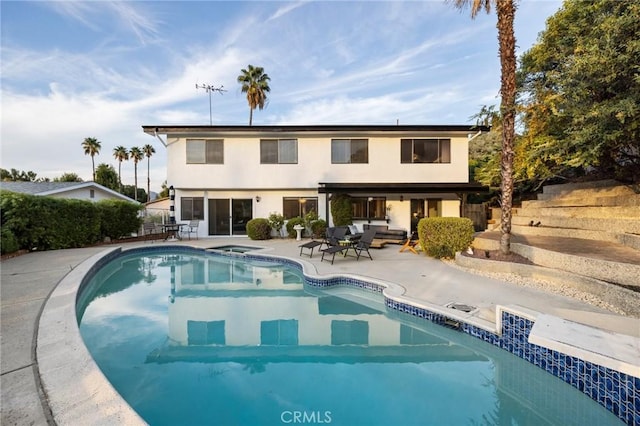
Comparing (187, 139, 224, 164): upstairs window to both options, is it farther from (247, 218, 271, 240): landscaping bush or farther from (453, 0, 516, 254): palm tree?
(453, 0, 516, 254): palm tree

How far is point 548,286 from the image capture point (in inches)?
247

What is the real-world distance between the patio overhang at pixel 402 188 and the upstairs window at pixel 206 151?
5.77 meters

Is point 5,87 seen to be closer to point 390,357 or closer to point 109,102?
point 109,102

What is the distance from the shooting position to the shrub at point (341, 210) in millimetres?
14812

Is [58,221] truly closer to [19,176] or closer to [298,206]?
[298,206]

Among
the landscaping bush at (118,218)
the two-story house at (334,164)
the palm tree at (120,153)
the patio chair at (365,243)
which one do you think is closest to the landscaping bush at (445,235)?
the patio chair at (365,243)

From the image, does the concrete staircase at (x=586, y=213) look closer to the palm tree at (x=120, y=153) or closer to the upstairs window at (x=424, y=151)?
the upstairs window at (x=424, y=151)

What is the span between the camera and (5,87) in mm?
12133

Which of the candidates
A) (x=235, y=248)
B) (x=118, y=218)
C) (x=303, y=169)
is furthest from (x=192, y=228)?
(x=303, y=169)

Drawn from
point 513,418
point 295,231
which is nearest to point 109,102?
point 295,231

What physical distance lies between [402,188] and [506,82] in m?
6.93

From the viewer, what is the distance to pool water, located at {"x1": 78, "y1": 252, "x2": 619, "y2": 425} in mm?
3152

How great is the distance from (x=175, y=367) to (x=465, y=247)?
8292mm

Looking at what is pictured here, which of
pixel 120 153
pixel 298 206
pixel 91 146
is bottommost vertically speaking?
pixel 298 206
